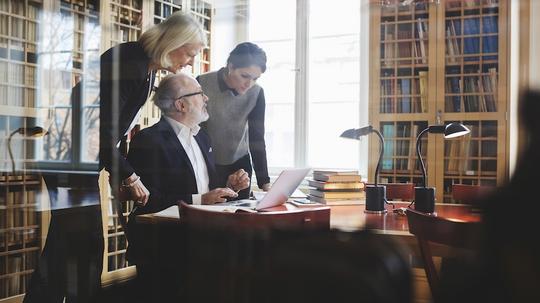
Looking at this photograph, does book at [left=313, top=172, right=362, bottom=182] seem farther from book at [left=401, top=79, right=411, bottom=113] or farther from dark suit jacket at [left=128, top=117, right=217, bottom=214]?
dark suit jacket at [left=128, top=117, right=217, bottom=214]

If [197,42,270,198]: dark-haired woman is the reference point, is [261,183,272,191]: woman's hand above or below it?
below

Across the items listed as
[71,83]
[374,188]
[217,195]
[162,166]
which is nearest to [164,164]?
[162,166]

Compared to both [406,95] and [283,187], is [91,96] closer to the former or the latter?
[283,187]

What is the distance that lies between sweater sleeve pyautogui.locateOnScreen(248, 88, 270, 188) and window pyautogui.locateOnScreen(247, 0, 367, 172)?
0.02 metres

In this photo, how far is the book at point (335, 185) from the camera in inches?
27.2

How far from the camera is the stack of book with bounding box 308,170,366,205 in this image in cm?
Answer: 66

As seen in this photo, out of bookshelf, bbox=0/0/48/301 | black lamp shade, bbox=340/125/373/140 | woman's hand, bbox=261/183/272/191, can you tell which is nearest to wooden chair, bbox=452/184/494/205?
black lamp shade, bbox=340/125/373/140

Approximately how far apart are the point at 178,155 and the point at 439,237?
538 mm

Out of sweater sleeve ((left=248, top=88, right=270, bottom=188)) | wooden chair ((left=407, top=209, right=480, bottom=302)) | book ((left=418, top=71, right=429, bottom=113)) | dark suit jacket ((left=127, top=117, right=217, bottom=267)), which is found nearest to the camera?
wooden chair ((left=407, top=209, right=480, bottom=302))

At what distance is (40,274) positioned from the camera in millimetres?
899

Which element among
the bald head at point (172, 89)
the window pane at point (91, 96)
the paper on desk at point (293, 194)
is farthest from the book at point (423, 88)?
the window pane at point (91, 96)

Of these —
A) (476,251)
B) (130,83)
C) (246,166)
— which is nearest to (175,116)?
(130,83)

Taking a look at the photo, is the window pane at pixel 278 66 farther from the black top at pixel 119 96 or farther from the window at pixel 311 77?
the black top at pixel 119 96

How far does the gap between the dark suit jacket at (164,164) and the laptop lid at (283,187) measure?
6.2 inches
